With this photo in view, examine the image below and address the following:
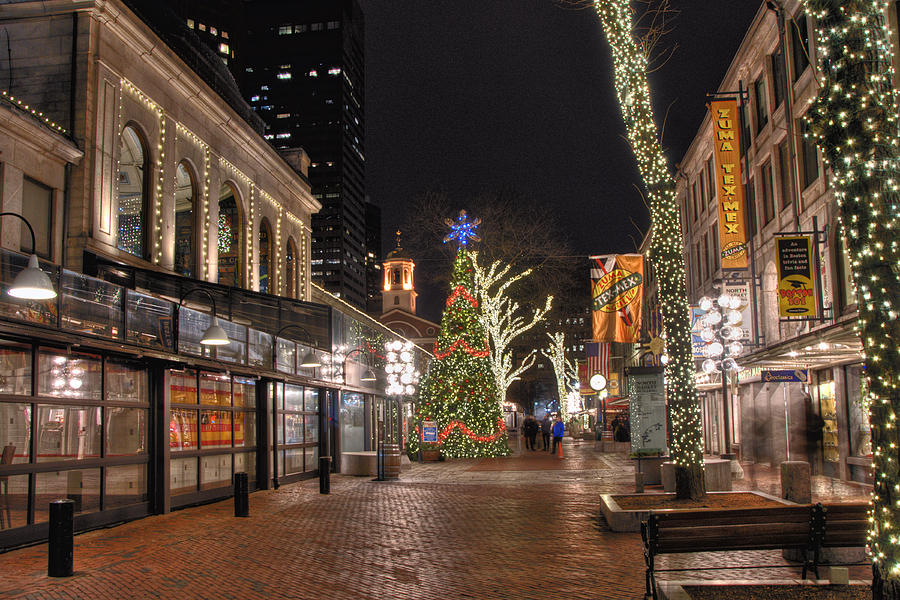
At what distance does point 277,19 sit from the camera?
593 ft

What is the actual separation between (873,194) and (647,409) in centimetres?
1421

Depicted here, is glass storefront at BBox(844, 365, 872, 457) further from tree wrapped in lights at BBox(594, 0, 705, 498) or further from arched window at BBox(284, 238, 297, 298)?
arched window at BBox(284, 238, 297, 298)

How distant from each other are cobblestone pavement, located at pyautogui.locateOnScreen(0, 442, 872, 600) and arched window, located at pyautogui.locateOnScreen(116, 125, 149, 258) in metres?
6.76

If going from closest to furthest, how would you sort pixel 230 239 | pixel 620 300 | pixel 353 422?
pixel 620 300 < pixel 230 239 < pixel 353 422

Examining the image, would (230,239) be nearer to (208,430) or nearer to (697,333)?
(208,430)

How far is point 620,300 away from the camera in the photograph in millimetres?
21703

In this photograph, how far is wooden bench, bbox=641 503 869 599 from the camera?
7539 millimetres

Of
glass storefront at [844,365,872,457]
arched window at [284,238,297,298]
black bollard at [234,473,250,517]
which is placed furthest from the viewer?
arched window at [284,238,297,298]

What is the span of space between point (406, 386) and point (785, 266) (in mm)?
12404

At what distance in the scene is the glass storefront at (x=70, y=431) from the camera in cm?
1119

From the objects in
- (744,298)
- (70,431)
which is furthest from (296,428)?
(744,298)

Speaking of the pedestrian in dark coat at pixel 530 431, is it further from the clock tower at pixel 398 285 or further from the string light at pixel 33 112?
the clock tower at pixel 398 285

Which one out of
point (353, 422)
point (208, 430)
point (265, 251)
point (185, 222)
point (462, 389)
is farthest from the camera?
point (462, 389)

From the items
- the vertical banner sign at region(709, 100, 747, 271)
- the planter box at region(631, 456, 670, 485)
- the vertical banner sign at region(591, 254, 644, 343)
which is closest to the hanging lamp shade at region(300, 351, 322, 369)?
the vertical banner sign at region(591, 254, 644, 343)
